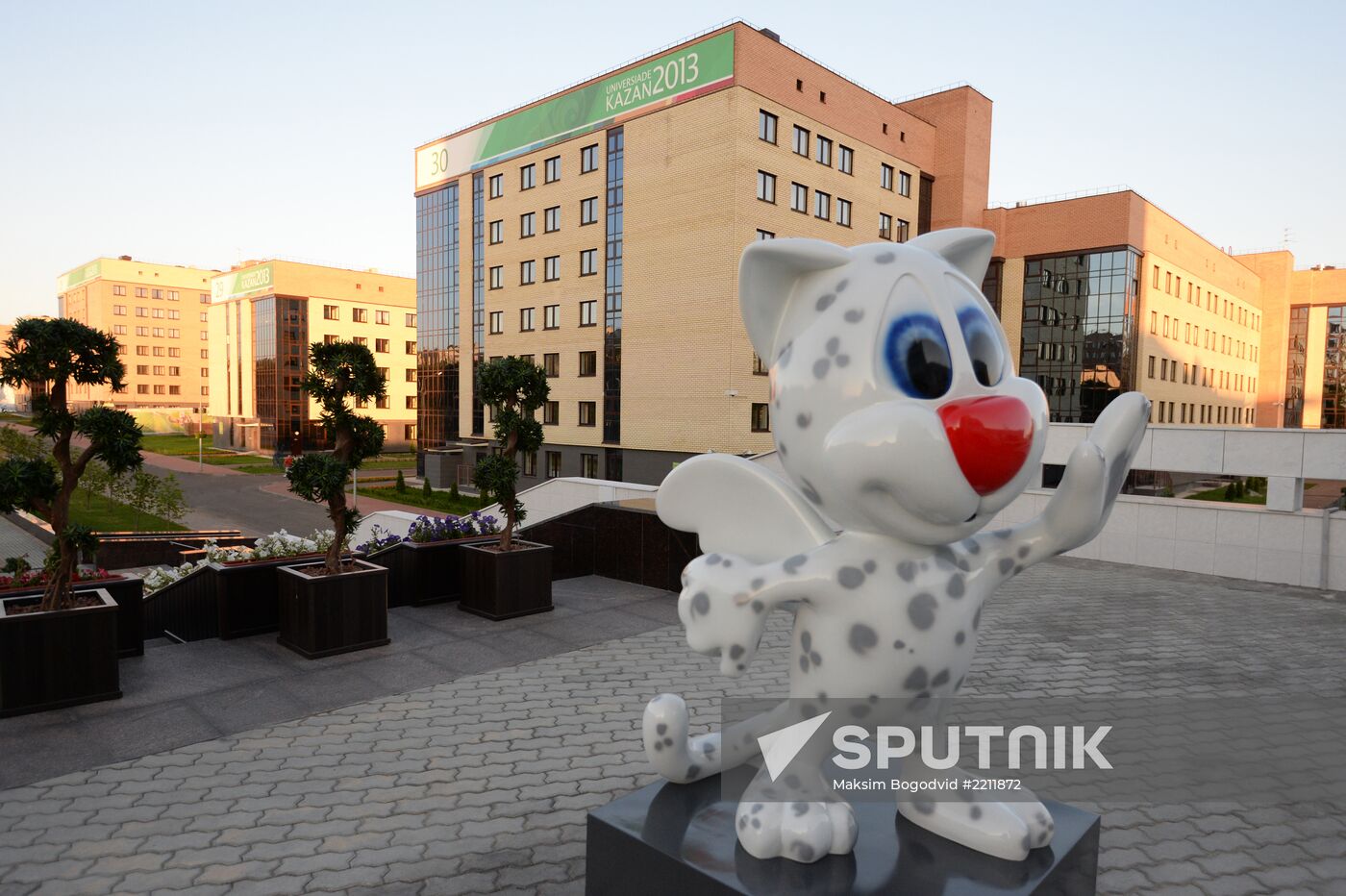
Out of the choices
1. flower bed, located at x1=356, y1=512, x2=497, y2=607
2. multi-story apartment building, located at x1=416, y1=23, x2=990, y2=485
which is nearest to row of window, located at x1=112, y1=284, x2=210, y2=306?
multi-story apartment building, located at x1=416, y1=23, x2=990, y2=485

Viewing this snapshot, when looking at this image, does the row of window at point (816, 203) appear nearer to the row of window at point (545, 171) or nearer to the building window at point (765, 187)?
the building window at point (765, 187)

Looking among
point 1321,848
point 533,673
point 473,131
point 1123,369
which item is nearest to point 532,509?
point 533,673

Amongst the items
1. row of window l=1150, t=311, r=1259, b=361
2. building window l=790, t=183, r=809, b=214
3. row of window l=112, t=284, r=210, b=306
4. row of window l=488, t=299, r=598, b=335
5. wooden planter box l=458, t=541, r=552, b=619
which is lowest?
wooden planter box l=458, t=541, r=552, b=619

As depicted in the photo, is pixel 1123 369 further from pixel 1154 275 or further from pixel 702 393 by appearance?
pixel 702 393

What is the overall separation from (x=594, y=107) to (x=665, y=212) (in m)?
6.08

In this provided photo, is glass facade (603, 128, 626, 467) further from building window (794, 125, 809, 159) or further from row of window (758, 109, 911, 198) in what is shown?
building window (794, 125, 809, 159)

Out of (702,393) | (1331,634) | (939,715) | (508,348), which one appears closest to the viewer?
(939,715)

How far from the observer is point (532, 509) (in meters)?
19.2

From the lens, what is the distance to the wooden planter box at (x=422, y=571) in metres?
10.2

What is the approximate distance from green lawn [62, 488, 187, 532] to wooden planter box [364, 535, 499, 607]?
1660cm

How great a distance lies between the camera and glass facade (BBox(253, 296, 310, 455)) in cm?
6022

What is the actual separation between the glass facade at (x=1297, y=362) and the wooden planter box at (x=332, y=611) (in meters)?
77.7

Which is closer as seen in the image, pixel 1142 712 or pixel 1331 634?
pixel 1142 712

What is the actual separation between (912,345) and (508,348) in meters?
33.9
